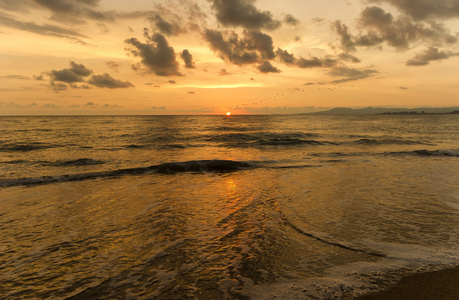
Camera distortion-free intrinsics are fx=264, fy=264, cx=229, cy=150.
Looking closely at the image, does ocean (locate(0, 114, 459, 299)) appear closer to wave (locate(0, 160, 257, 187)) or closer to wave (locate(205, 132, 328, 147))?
wave (locate(0, 160, 257, 187))

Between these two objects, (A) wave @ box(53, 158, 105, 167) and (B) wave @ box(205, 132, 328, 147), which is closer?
(A) wave @ box(53, 158, 105, 167)

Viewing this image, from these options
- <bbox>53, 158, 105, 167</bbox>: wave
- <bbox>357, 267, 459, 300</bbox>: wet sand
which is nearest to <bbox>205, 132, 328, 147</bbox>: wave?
<bbox>53, 158, 105, 167</bbox>: wave

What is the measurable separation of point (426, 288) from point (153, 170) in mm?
14165

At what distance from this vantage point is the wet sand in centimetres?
406

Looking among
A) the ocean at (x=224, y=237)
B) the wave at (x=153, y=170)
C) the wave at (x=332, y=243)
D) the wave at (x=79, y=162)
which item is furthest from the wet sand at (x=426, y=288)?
the wave at (x=79, y=162)

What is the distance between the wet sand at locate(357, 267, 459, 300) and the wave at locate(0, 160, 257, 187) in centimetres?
1194

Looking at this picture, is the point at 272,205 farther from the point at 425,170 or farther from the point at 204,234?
the point at 425,170

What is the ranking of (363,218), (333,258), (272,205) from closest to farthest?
(333,258) → (363,218) → (272,205)

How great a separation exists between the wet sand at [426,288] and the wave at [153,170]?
39.2 ft

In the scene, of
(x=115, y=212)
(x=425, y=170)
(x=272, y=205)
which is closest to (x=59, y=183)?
(x=115, y=212)

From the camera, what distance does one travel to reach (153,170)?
1605cm

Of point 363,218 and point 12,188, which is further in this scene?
point 12,188

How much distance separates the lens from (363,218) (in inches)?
287

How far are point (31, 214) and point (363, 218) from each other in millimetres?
9744
